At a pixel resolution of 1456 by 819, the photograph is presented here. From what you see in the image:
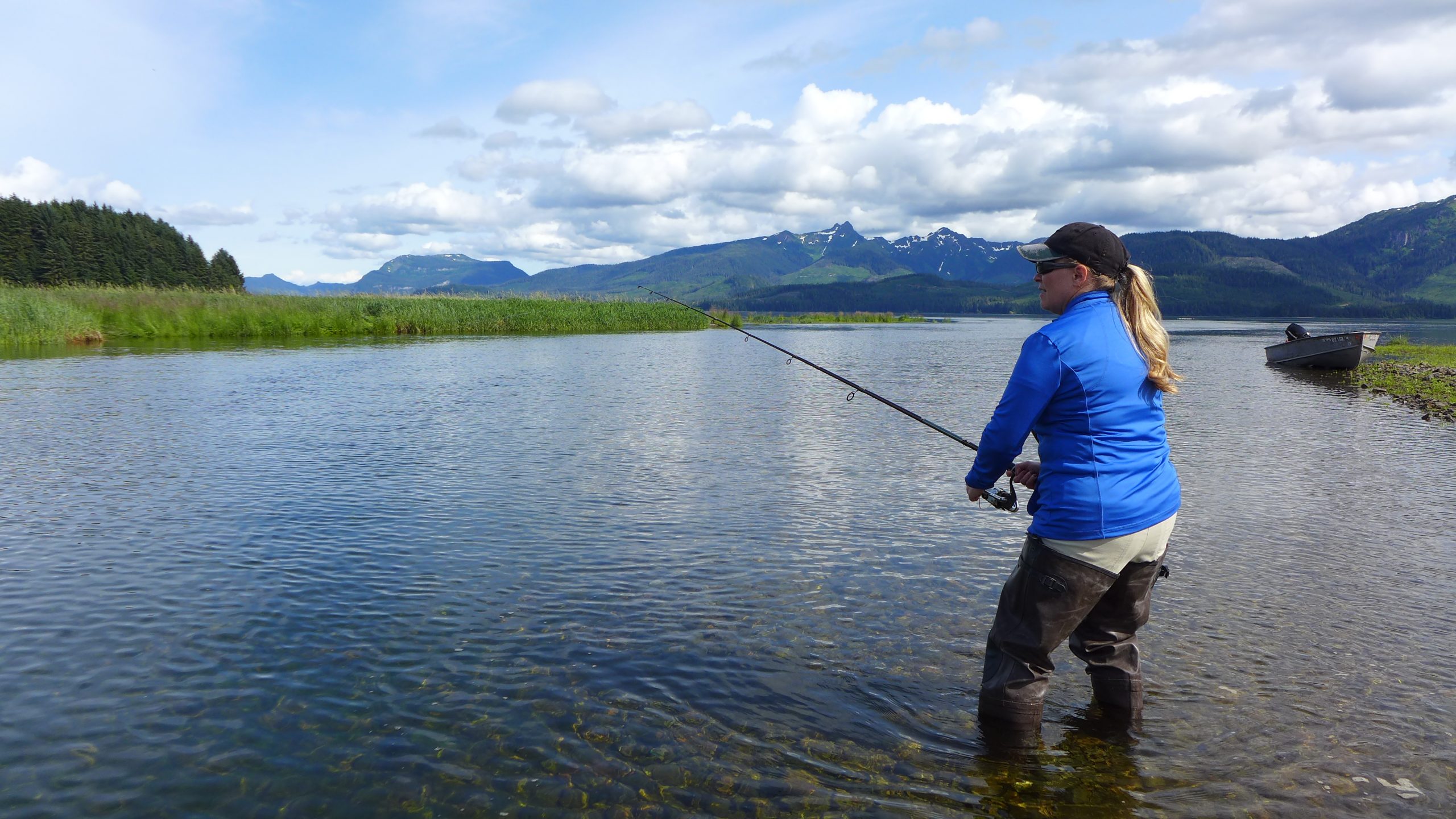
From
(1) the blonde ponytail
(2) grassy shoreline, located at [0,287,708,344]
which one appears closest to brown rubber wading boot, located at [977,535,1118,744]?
(1) the blonde ponytail

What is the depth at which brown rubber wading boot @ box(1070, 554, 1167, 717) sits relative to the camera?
521 centimetres

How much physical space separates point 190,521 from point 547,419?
33.4ft

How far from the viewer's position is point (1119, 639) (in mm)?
5602

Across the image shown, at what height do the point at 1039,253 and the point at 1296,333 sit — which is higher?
the point at 1039,253

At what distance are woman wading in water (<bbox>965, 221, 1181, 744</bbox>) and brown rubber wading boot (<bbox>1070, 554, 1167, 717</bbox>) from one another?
17 mm

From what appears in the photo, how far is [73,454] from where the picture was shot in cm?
1511

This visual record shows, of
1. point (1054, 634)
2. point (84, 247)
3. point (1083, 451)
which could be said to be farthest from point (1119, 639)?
point (84, 247)

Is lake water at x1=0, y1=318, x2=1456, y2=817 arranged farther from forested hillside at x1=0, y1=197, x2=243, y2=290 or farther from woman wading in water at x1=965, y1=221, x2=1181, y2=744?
forested hillside at x1=0, y1=197, x2=243, y2=290

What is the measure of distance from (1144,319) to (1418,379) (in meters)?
35.6

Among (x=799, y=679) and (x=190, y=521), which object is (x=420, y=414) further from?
(x=799, y=679)

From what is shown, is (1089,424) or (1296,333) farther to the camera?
(1296,333)

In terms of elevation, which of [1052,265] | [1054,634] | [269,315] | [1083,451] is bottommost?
[1054,634]

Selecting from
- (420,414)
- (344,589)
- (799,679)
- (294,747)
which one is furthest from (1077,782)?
(420,414)

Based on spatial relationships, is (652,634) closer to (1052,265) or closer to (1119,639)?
(1119,639)
